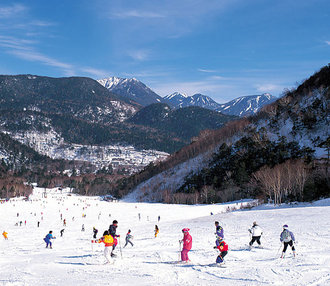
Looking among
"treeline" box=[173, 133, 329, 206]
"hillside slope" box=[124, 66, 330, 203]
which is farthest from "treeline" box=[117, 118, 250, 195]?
"treeline" box=[173, 133, 329, 206]

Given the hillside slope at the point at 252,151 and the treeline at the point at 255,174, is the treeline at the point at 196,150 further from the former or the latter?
the treeline at the point at 255,174

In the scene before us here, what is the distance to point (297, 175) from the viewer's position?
5538cm

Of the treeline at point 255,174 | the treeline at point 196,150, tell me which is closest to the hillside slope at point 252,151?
the treeline at point 255,174

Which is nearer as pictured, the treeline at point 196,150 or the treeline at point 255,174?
the treeline at point 255,174

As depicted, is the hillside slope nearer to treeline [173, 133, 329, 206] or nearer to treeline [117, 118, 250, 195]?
treeline [173, 133, 329, 206]

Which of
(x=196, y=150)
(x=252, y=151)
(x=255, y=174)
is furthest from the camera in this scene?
(x=196, y=150)

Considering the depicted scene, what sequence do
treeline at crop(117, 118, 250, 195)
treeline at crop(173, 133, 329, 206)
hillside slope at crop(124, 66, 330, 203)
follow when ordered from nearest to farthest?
1. treeline at crop(173, 133, 329, 206)
2. hillside slope at crop(124, 66, 330, 203)
3. treeline at crop(117, 118, 250, 195)

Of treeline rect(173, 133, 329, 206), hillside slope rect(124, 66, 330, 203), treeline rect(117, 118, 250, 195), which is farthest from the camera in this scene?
treeline rect(117, 118, 250, 195)

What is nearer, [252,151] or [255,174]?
[255,174]

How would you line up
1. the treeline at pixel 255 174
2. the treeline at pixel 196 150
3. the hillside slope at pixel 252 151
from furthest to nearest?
the treeline at pixel 196 150 → the hillside slope at pixel 252 151 → the treeline at pixel 255 174

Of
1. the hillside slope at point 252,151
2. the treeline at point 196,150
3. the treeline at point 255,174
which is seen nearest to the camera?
the treeline at point 255,174

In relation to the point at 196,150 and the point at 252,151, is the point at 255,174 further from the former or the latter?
the point at 196,150

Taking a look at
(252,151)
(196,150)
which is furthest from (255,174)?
(196,150)

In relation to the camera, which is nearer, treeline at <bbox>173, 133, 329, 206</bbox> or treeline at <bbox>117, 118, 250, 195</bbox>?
treeline at <bbox>173, 133, 329, 206</bbox>
